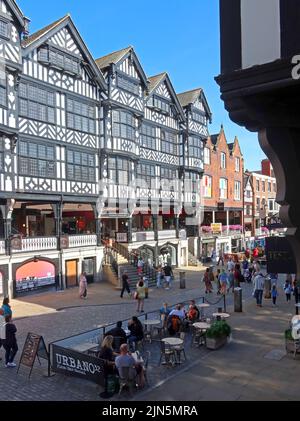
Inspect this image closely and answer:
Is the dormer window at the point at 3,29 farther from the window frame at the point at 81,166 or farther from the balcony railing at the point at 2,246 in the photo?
the balcony railing at the point at 2,246

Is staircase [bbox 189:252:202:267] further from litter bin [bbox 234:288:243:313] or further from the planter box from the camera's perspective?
the planter box

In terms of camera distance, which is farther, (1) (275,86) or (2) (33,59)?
(2) (33,59)

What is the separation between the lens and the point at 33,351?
10.1m

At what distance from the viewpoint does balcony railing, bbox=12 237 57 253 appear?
21.8 m

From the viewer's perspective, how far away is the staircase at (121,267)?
2591cm

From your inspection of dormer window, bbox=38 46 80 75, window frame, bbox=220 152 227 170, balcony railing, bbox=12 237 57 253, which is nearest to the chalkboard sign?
balcony railing, bbox=12 237 57 253

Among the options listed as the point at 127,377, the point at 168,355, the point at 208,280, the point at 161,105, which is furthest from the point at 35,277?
the point at 161,105

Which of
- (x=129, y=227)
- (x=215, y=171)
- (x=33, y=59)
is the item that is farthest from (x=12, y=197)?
(x=215, y=171)

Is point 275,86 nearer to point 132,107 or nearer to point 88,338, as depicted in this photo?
point 88,338

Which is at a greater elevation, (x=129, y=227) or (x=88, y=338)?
(x=129, y=227)

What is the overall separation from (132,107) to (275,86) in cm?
2626

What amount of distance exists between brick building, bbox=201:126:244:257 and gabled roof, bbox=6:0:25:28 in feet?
77.5

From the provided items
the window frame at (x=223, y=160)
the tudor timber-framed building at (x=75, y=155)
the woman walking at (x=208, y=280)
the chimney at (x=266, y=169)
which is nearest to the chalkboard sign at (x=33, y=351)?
the tudor timber-framed building at (x=75, y=155)

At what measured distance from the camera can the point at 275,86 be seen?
148 inches
